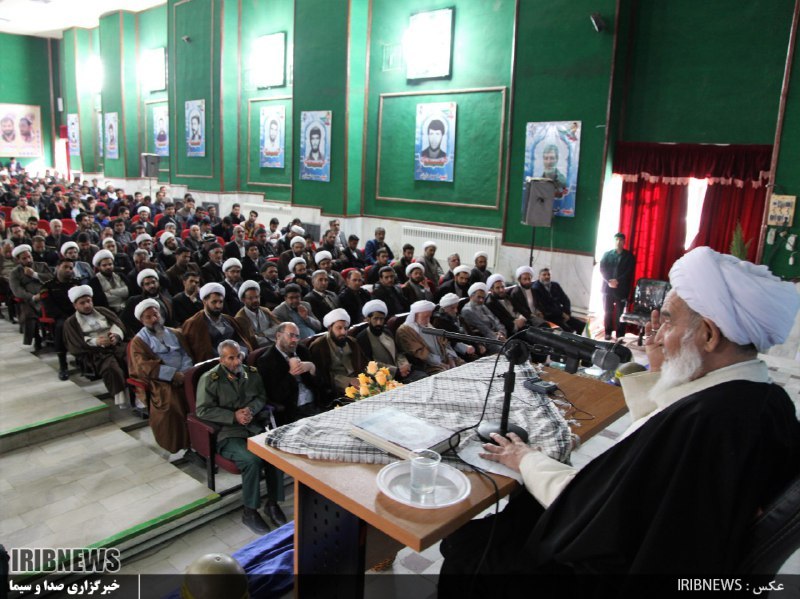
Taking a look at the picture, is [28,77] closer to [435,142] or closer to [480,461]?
[435,142]

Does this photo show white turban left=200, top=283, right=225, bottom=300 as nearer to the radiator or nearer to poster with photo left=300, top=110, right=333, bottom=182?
the radiator

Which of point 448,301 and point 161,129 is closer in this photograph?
point 448,301

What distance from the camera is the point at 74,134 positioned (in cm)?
2258

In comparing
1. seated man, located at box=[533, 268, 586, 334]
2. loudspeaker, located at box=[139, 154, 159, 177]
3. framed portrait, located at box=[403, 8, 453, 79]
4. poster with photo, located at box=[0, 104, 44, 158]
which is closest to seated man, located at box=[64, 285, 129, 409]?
seated man, located at box=[533, 268, 586, 334]

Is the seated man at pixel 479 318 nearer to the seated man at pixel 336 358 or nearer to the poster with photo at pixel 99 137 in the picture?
the seated man at pixel 336 358

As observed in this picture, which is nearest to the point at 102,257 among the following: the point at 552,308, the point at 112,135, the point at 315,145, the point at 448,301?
the point at 448,301

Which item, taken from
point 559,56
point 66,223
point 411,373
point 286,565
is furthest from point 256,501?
point 66,223

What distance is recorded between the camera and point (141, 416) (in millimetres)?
4820

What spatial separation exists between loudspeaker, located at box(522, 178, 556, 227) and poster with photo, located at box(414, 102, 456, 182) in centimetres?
243

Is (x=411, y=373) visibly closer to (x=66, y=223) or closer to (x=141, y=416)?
(x=141, y=416)

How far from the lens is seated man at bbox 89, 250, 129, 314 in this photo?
Answer: 6281 mm

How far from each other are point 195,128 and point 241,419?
13.9 m

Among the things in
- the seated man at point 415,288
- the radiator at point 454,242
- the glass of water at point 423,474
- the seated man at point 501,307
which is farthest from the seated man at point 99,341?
the radiator at point 454,242

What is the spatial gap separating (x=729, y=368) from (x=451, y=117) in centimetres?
965
